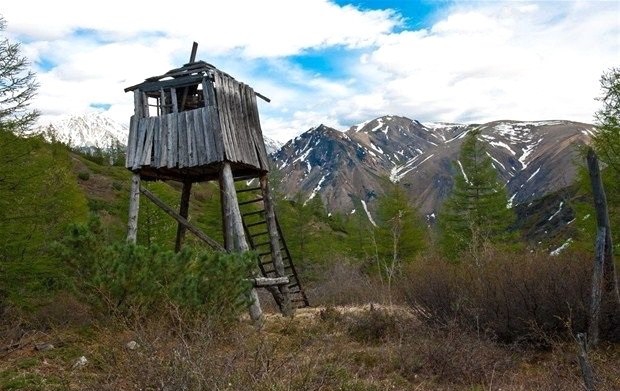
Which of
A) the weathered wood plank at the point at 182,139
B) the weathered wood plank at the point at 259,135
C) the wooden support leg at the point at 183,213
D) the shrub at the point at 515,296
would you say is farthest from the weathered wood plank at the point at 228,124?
the shrub at the point at 515,296

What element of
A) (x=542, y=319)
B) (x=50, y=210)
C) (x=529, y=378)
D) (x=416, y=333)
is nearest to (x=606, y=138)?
(x=542, y=319)

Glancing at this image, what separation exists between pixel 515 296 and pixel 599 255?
175 cm

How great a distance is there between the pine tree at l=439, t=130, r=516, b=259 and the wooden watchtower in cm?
1543

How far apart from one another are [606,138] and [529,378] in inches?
516

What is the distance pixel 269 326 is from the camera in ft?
32.6

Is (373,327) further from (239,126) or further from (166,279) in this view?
(239,126)

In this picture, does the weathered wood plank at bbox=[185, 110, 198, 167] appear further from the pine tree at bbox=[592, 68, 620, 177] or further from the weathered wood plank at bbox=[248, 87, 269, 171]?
the pine tree at bbox=[592, 68, 620, 177]

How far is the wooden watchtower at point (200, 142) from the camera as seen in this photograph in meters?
10.3

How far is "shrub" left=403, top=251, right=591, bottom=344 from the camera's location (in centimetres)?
912

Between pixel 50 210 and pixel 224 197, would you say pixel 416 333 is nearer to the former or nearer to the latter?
pixel 224 197

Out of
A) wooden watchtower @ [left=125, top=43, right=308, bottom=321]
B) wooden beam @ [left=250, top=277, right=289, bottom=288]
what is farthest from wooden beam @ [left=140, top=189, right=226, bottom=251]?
wooden beam @ [left=250, top=277, right=289, bottom=288]

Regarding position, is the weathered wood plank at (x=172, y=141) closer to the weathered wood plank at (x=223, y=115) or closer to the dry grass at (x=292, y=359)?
the weathered wood plank at (x=223, y=115)

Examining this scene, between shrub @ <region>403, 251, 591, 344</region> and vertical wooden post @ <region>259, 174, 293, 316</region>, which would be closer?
shrub @ <region>403, 251, 591, 344</region>

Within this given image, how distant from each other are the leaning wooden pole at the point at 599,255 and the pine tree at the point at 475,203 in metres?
A: 16.1
